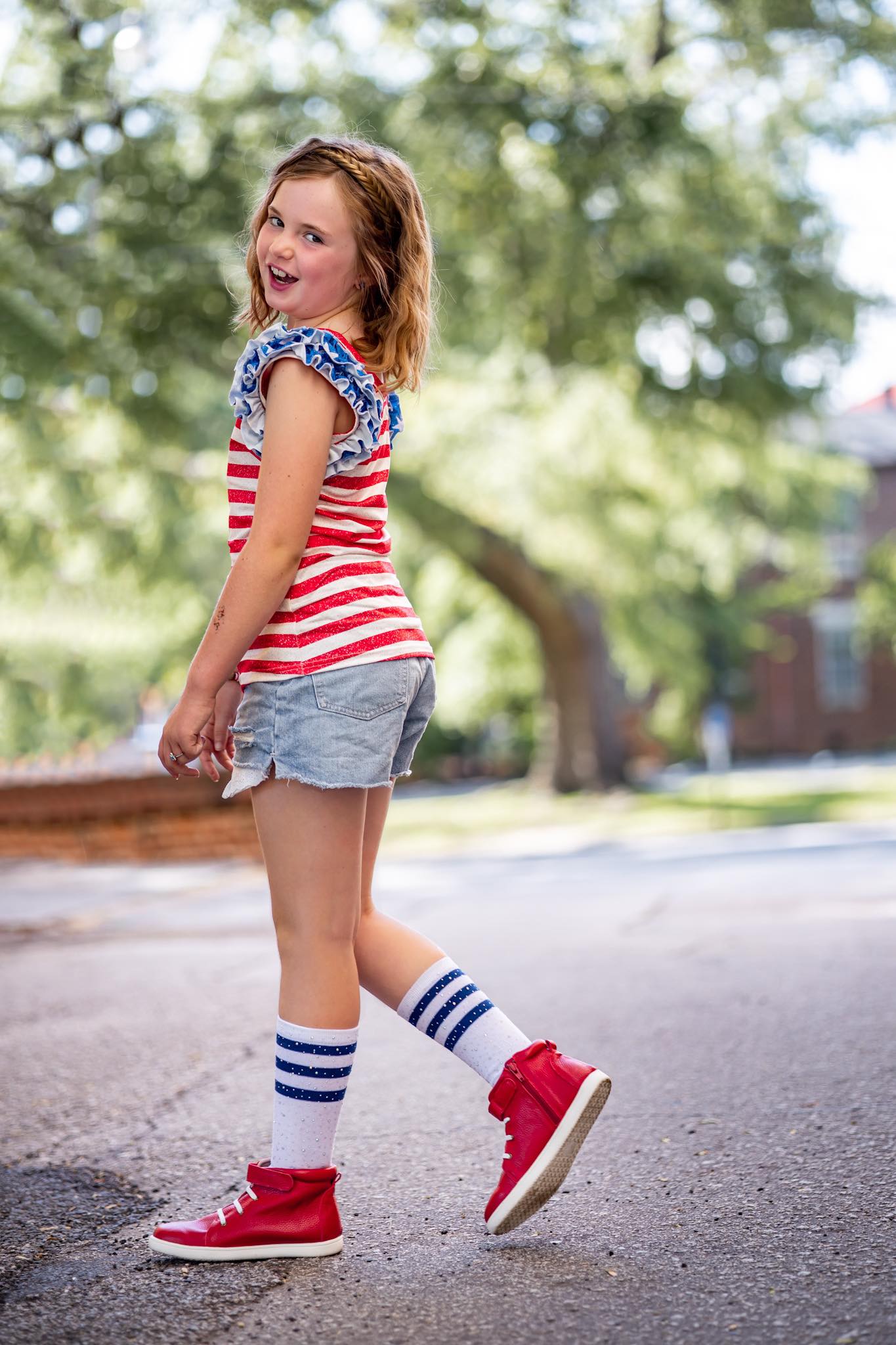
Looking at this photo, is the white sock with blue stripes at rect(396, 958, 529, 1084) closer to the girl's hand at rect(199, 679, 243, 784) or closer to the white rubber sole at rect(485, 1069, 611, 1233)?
the white rubber sole at rect(485, 1069, 611, 1233)

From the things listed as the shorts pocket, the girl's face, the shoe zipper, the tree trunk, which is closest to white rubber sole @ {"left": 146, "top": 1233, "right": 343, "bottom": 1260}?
the shoe zipper

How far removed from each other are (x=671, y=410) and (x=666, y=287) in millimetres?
1711

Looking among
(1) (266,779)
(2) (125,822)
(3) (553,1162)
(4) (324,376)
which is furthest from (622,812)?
(4) (324,376)

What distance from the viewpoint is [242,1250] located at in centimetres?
233

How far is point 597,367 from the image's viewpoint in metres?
14.0

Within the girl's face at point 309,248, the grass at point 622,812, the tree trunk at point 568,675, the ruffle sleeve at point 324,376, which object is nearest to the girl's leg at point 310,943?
the ruffle sleeve at point 324,376

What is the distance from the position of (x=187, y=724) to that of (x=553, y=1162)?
2.89 feet

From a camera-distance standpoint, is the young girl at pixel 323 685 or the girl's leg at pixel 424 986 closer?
the young girl at pixel 323 685

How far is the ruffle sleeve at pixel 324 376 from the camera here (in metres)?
2.29

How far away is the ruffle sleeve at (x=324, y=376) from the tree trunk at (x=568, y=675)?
17352mm

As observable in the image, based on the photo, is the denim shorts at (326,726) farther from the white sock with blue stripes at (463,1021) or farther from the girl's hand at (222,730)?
the white sock with blue stripes at (463,1021)

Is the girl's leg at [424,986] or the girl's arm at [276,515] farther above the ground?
the girl's arm at [276,515]

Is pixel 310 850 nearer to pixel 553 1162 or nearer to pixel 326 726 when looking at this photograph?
pixel 326 726

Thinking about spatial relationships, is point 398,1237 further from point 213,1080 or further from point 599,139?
point 599,139
